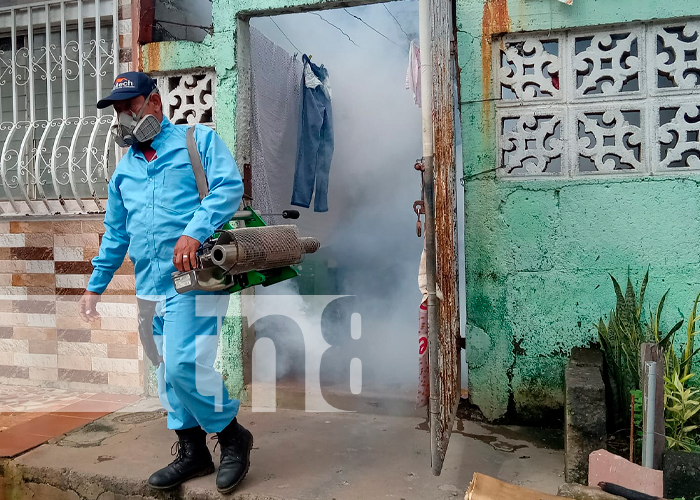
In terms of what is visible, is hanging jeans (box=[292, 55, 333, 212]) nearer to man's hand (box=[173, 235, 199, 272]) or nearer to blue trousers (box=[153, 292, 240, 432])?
blue trousers (box=[153, 292, 240, 432])

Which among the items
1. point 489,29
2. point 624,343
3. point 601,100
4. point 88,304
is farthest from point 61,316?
point 601,100

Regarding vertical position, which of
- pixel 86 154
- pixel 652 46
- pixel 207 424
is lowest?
pixel 207 424

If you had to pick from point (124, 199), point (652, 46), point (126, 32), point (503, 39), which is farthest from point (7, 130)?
point (652, 46)

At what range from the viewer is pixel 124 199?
11.3 ft

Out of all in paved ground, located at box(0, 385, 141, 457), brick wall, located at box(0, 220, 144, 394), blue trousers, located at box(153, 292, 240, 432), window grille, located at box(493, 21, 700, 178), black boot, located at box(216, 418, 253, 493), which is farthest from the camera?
brick wall, located at box(0, 220, 144, 394)

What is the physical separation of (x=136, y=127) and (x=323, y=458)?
217 cm

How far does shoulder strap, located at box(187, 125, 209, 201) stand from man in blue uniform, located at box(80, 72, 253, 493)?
0.04 m

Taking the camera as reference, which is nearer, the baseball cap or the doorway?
the baseball cap

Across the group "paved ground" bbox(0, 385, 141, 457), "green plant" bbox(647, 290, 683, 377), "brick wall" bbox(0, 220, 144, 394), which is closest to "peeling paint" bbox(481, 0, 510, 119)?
"green plant" bbox(647, 290, 683, 377)

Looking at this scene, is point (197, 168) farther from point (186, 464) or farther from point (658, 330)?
point (658, 330)

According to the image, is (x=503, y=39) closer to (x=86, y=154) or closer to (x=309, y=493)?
(x=309, y=493)

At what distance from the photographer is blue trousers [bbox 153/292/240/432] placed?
320cm

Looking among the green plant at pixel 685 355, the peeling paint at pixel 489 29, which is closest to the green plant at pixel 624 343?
the green plant at pixel 685 355

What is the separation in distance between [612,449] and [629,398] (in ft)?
1.20
